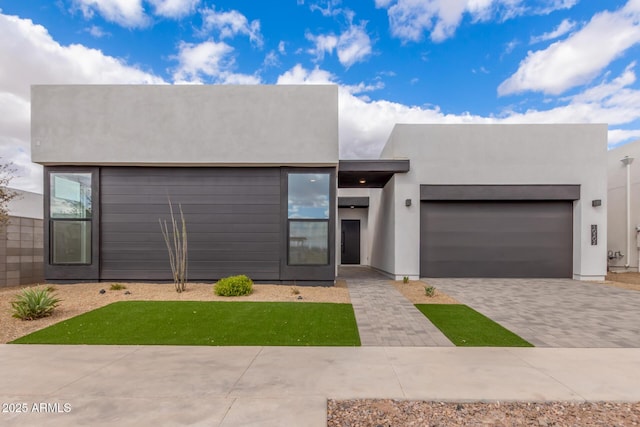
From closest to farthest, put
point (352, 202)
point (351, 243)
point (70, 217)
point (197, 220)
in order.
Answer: point (70, 217) → point (197, 220) → point (352, 202) → point (351, 243)

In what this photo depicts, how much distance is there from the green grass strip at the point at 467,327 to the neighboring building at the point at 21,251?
1072 cm

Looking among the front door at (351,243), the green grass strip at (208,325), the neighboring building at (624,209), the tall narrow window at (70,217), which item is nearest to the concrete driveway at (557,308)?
the green grass strip at (208,325)

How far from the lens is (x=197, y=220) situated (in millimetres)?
8609

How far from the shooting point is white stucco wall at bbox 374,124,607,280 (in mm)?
9898

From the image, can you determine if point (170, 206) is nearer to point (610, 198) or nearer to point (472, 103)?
point (472, 103)

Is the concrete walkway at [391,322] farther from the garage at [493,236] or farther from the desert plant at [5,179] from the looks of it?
the desert plant at [5,179]

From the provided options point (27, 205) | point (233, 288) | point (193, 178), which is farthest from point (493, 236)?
point (27, 205)

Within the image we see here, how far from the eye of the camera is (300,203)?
855cm

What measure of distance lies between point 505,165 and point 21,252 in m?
15.5

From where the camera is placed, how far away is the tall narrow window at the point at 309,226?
850 centimetres

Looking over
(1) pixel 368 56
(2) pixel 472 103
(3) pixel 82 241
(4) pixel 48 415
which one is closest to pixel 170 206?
(3) pixel 82 241

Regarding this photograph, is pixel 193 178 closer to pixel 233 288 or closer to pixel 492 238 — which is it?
pixel 233 288

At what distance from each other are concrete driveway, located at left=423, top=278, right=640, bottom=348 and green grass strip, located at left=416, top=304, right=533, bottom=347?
0.23m

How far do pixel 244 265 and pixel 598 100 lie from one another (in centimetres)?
1565
